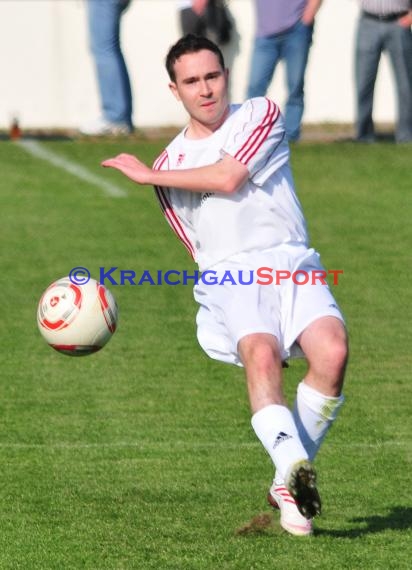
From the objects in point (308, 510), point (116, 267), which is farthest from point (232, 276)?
point (116, 267)

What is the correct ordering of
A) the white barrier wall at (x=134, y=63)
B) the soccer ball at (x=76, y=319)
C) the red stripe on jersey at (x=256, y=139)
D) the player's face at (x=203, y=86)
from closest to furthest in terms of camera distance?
the red stripe on jersey at (x=256, y=139) < the player's face at (x=203, y=86) < the soccer ball at (x=76, y=319) < the white barrier wall at (x=134, y=63)

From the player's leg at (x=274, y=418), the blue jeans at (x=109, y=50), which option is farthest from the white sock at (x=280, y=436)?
the blue jeans at (x=109, y=50)

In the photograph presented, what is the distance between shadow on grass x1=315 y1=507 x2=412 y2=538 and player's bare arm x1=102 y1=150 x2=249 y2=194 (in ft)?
5.12

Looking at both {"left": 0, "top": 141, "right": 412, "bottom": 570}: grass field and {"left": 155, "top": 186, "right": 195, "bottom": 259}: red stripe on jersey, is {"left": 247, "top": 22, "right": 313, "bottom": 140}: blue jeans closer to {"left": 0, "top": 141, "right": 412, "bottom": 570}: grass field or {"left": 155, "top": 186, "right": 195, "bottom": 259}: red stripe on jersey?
{"left": 0, "top": 141, "right": 412, "bottom": 570}: grass field

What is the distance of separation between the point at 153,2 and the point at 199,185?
14.2 meters

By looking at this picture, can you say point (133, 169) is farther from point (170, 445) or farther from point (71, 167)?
point (71, 167)

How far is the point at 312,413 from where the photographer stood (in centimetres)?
745

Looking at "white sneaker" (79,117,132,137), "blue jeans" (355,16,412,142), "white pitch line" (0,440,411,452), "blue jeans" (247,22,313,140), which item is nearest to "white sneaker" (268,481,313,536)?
"white pitch line" (0,440,411,452)

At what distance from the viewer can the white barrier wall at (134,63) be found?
21225 mm

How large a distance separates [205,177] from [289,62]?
1091cm

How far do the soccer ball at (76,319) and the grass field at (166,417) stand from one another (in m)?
0.68

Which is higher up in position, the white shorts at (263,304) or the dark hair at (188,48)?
the dark hair at (188,48)

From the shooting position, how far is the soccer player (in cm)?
728

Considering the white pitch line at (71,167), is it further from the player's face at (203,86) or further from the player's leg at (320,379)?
the player's leg at (320,379)
